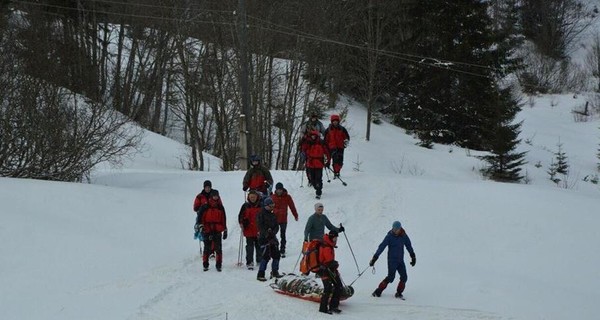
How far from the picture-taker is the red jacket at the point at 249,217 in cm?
1194

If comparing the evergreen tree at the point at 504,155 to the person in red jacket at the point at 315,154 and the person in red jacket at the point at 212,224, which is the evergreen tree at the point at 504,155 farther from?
the person in red jacket at the point at 212,224

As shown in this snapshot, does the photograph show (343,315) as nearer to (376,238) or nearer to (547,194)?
(376,238)

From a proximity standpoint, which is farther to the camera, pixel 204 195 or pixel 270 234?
pixel 204 195

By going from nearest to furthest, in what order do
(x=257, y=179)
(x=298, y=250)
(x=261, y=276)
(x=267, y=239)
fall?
(x=261, y=276), (x=267, y=239), (x=298, y=250), (x=257, y=179)

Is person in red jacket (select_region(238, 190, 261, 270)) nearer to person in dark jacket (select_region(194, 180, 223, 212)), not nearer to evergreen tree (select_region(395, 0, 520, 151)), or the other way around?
person in dark jacket (select_region(194, 180, 223, 212))

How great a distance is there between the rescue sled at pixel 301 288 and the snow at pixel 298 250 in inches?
7.3

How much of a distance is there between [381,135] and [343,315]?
27.7 meters

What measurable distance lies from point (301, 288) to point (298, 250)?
3293 millimetres

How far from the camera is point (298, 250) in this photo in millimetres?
13500

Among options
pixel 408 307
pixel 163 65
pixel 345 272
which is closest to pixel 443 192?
pixel 345 272

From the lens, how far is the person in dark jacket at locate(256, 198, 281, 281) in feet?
36.9

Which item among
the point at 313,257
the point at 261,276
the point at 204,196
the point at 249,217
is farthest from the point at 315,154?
the point at 313,257

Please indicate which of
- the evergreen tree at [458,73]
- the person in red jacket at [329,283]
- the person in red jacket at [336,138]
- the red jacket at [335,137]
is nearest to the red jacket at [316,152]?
the person in red jacket at [336,138]

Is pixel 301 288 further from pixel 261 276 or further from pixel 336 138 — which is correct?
pixel 336 138
